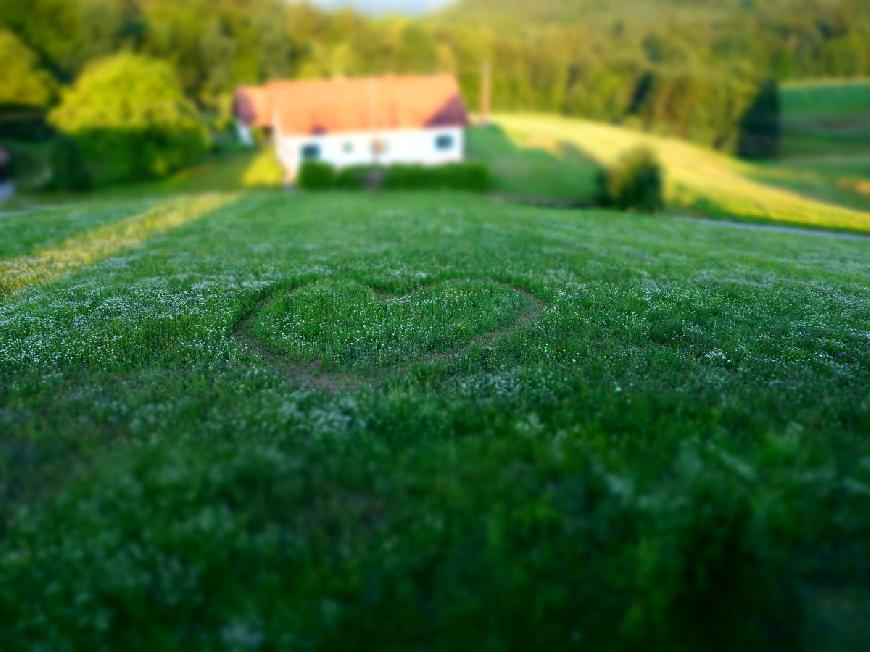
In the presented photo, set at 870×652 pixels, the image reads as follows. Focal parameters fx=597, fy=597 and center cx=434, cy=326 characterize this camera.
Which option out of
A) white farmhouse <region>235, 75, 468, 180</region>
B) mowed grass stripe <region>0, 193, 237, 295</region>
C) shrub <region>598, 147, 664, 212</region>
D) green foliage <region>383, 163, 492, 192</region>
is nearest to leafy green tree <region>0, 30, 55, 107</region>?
white farmhouse <region>235, 75, 468, 180</region>

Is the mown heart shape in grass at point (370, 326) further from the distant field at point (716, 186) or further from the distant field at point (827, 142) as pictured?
the distant field at point (827, 142)

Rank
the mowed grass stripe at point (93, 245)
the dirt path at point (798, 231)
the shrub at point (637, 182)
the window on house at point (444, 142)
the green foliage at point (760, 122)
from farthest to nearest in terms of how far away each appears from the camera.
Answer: the green foliage at point (760, 122) < the window on house at point (444, 142) < the shrub at point (637, 182) < the dirt path at point (798, 231) < the mowed grass stripe at point (93, 245)

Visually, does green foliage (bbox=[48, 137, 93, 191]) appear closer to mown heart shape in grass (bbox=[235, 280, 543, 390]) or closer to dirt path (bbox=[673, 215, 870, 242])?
mown heart shape in grass (bbox=[235, 280, 543, 390])

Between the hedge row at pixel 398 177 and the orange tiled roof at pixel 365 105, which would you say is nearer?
the hedge row at pixel 398 177

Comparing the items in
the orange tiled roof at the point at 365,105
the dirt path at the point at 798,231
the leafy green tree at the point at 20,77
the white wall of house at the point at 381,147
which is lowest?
the dirt path at the point at 798,231

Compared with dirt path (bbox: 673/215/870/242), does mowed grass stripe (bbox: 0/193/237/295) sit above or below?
above

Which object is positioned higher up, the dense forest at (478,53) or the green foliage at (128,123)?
the dense forest at (478,53)

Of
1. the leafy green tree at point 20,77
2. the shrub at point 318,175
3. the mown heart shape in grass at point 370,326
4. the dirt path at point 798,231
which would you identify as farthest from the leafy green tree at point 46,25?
the mown heart shape in grass at point 370,326

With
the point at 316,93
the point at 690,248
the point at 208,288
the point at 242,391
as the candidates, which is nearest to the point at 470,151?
the point at 316,93

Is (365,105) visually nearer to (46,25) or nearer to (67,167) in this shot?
(67,167)
